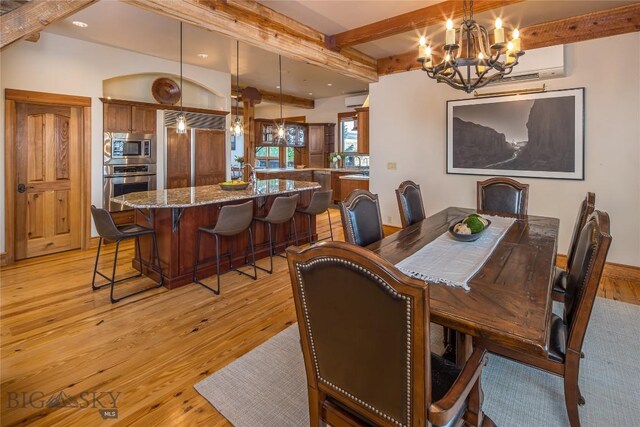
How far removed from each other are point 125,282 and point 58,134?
2498 millimetres

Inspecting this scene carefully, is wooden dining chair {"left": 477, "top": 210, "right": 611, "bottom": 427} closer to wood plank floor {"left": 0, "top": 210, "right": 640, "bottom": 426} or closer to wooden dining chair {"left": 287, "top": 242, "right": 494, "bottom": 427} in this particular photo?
wooden dining chair {"left": 287, "top": 242, "right": 494, "bottom": 427}

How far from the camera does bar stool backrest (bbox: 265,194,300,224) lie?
3.81m

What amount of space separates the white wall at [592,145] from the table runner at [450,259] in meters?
2.29

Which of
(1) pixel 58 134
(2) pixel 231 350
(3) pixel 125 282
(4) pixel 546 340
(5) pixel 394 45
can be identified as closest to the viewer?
(4) pixel 546 340

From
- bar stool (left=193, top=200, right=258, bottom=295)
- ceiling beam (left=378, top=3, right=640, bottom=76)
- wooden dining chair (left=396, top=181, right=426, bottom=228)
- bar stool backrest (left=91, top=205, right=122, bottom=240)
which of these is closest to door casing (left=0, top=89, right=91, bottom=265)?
bar stool backrest (left=91, top=205, right=122, bottom=240)

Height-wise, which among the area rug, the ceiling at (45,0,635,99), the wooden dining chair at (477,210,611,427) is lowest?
the area rug

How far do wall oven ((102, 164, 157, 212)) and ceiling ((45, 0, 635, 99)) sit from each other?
68.8 inches

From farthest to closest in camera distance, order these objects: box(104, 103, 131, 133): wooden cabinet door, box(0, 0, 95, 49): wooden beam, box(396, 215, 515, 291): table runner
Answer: box(104, 103, 131, 133): wooden cabinet door, box(0, 0, 95, 49): wooden beam, box(396, 215, 515, 291): table runner

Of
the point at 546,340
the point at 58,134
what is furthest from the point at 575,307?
the point at 58,134

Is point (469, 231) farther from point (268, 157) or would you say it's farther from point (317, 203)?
point (268, 157)

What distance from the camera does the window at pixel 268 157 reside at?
10328 millimetres

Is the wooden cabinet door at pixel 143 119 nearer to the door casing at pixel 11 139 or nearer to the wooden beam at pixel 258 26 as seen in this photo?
the door casing at pixel 11 139

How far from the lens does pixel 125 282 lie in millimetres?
3568

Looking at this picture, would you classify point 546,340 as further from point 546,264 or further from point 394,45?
point 394,45
